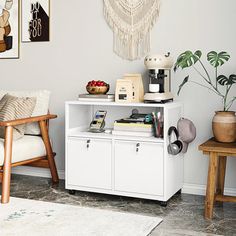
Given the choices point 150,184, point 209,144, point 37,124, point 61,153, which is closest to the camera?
point 209,144

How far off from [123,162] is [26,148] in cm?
84

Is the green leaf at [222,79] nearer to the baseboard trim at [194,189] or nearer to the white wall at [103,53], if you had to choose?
the white wall at [103,53]

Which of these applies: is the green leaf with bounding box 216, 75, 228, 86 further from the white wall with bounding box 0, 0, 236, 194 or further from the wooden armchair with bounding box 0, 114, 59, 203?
the wooden armchair with bounding box 0, 114, 59, 203

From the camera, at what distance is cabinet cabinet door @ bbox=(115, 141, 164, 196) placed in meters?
3.23

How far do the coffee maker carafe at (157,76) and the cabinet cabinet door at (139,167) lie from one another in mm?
369

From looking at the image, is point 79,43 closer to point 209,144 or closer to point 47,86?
point 47,86

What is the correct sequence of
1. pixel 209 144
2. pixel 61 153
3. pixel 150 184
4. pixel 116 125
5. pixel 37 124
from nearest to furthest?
pixel 209 144 < pixel 150 184 < pixel 116 125 < pixel 37 124 < pixel 61 153

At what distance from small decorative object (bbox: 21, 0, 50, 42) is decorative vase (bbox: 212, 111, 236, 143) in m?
1.89

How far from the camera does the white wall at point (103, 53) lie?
3463 millimetres

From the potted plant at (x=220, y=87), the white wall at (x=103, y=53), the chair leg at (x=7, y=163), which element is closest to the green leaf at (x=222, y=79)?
the potted plant at (x=220, y=87)

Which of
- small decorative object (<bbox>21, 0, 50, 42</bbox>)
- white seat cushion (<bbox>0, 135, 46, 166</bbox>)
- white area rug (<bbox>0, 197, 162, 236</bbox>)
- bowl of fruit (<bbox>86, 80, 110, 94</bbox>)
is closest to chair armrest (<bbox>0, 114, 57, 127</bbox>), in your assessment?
white seat cushion (<bbox>0, 135, 46, 166</bbox>)

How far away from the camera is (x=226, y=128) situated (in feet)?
10.2

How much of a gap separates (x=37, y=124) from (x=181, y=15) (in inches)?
62.2

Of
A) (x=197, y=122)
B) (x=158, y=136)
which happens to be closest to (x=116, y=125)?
(x=158, y=136)
